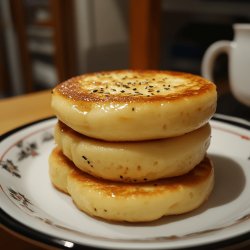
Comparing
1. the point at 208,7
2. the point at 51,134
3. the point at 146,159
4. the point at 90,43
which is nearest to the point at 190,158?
the point at 146,159

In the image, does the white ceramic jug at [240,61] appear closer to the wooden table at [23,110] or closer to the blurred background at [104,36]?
the blurred background at [104,36]

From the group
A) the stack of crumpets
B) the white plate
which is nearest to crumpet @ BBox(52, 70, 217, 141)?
the stack of crumpets

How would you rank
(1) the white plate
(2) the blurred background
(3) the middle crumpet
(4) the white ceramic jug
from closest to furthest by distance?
(1) the white plate < (3) the middle crumpet < (4) the white ceramic jug < (2) the blurred background

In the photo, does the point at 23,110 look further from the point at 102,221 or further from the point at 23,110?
the point at 102,221

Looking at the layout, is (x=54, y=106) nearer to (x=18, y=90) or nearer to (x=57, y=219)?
(x=57, y=219)

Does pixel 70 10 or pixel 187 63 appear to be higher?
pixel 70 10

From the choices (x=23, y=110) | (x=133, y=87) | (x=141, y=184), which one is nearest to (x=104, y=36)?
(x=23, y=110)

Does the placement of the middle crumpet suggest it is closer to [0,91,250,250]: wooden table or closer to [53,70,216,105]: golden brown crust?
[53,70,216,105]: golden brown crust
